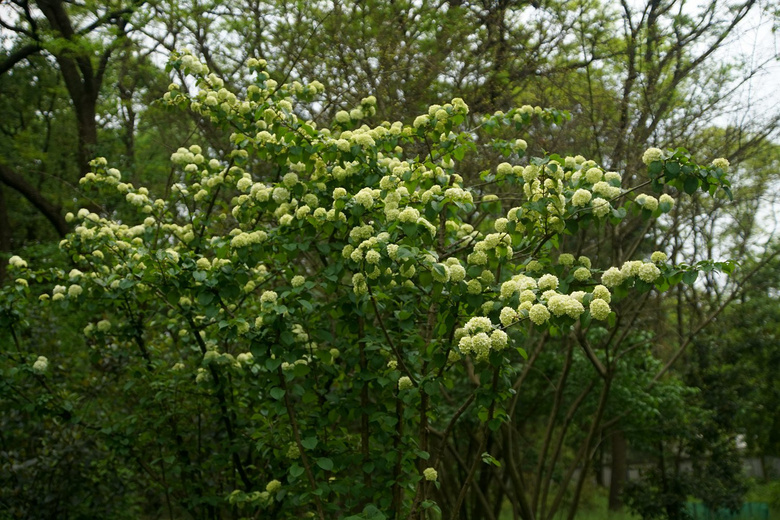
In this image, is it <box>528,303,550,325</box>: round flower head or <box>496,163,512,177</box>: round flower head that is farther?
<box>496,163,512,177</box>: round flower head

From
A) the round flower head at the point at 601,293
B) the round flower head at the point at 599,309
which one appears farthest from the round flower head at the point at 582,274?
the round flower head at the point at 599,309

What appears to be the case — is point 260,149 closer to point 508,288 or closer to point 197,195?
point 197,195

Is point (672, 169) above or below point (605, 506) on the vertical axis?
above

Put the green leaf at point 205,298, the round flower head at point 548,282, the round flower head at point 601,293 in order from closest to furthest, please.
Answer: the round flower head at point 601,293, the round flower head at point 548,282, the green leaf at point 205,298

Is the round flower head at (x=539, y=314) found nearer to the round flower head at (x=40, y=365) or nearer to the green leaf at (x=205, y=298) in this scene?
the green leaf at (x=205, y=298)

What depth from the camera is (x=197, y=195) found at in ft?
15.7

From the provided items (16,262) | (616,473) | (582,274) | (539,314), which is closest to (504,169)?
(582,274)

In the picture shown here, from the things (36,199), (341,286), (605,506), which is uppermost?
(36,199)

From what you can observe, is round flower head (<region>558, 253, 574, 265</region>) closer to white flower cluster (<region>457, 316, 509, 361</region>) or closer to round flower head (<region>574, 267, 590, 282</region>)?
round flower head (<region>574, 267, 590, 282</region>)

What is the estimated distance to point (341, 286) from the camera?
403cm

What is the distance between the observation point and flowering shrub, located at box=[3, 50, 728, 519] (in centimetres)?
314

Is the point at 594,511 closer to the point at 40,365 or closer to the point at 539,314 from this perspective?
the point at 40,365

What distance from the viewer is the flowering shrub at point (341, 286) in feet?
10.3

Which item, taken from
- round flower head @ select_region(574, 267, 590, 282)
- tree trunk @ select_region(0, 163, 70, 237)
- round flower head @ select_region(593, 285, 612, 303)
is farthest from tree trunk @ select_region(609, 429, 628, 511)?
round flower head @ select_region(593, 285, 612, 303)
